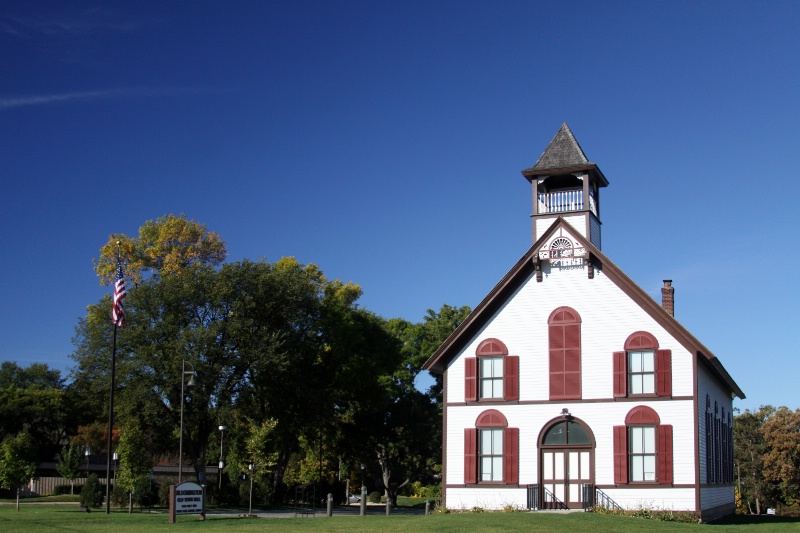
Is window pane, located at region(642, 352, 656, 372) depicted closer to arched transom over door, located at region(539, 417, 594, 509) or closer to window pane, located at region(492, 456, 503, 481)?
arched transom over door, located at region(539, 417, 594, 509)

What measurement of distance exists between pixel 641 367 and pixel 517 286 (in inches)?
227

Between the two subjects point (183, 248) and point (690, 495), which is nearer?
point (690, 495)

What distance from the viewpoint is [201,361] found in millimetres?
49094

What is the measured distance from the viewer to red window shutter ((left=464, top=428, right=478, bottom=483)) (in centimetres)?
3478

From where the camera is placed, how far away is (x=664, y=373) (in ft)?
108

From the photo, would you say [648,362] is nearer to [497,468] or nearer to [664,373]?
[664,373]

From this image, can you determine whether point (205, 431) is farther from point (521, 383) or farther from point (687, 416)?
point (687, 416)

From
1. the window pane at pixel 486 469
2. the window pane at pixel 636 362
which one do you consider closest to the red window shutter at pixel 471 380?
the window pane at pixel 486 469

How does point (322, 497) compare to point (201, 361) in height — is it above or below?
below

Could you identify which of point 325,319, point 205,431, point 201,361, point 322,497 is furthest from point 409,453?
point 201,361

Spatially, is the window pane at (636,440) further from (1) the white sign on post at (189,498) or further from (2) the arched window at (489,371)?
(1) the white sign on post at (189,498)

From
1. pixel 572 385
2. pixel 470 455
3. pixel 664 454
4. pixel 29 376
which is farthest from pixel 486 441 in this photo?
pixel 29 376

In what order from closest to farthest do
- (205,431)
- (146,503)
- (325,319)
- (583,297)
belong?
(583,297) < (146,503) < (205,431) < (325,319)

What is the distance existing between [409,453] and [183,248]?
24.2m
